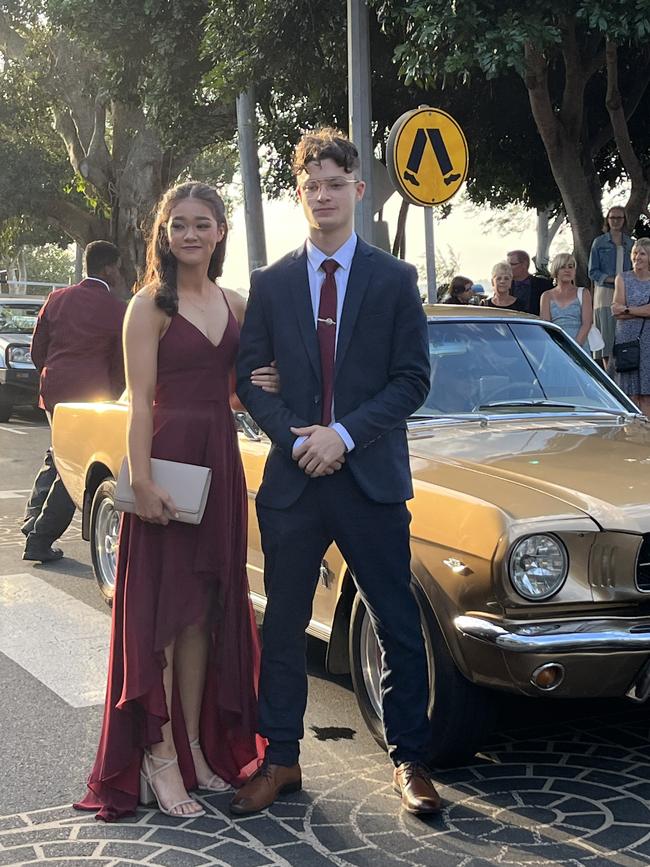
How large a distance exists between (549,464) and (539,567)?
0.61 meters

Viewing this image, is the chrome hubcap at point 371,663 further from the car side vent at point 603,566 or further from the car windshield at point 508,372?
the car windshield at point 508,372

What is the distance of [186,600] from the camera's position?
3.94 meters

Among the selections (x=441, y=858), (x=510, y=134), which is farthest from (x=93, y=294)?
(x=510, y=134)

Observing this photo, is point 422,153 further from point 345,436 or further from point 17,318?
point 17,318

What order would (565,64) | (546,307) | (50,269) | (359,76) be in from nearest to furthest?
1. (546,307)
2. (359,76)
3. (565,64)
4. (50,269)

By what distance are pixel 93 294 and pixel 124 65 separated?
484 inches

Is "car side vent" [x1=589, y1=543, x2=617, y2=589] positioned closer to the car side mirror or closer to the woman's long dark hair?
the woman's long dark hair

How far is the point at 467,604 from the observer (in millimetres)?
3787

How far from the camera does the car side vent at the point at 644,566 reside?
149 inches

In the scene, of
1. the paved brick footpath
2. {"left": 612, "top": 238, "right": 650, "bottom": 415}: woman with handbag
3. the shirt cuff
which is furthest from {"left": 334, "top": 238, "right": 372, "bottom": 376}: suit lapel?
{"left": 612, "top": 238, "right": 650, "bottom": 415}: woman with handbag

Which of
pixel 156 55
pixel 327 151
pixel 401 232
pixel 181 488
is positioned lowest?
pixel 181 488

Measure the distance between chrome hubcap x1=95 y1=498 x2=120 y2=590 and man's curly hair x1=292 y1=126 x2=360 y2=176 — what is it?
3.07 meters

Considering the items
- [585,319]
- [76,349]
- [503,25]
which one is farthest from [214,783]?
[503,25]

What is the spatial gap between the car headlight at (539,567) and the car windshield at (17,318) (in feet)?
53.5
